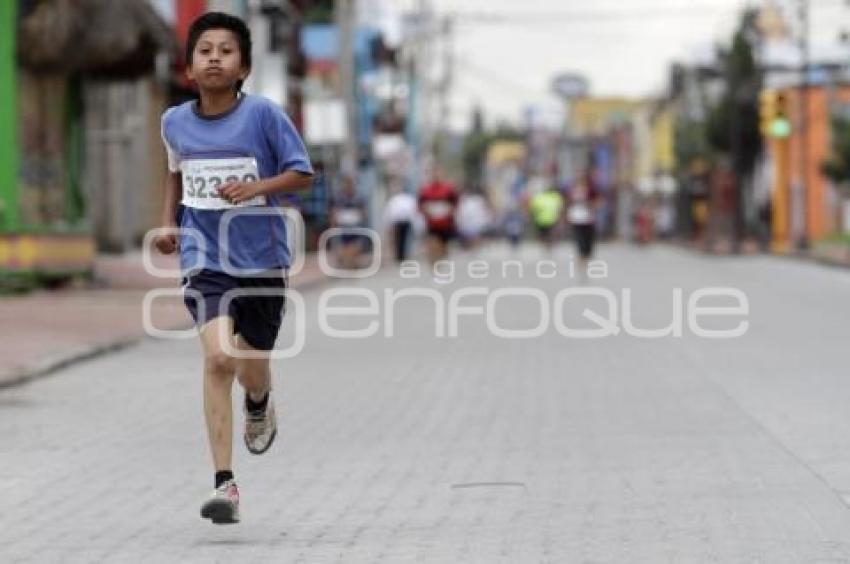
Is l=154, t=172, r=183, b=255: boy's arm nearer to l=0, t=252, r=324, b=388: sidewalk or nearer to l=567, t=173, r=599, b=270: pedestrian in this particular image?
l=0, t=252, r=324, b=388: sidewalk

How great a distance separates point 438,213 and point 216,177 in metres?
28.6

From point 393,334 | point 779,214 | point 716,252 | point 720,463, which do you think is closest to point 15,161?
point 393,334

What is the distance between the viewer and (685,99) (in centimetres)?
11106

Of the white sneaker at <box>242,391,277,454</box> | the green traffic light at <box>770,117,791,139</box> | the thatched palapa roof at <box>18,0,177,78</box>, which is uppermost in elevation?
the thatched palapa roof at <box>18,0,177,78</box>

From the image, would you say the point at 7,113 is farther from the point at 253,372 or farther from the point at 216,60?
the point at 216,60

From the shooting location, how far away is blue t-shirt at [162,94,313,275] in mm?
8844

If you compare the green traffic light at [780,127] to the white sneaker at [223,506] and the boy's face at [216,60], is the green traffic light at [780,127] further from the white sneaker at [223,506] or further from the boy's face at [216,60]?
the white sneaker at [223,506]

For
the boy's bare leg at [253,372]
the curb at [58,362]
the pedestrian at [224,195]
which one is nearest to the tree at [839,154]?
the curb at [58,362]

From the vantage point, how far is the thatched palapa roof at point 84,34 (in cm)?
2755

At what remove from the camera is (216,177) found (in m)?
8.82

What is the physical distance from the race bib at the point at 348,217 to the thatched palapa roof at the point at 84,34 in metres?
12.7

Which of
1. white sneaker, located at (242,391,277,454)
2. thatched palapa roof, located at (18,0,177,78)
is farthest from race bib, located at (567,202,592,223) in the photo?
white sneaker, located at (242,391,277,454)

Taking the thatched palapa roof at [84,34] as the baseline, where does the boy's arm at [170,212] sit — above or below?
below

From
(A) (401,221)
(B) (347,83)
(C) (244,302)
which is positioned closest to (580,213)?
(A) (401,221)
